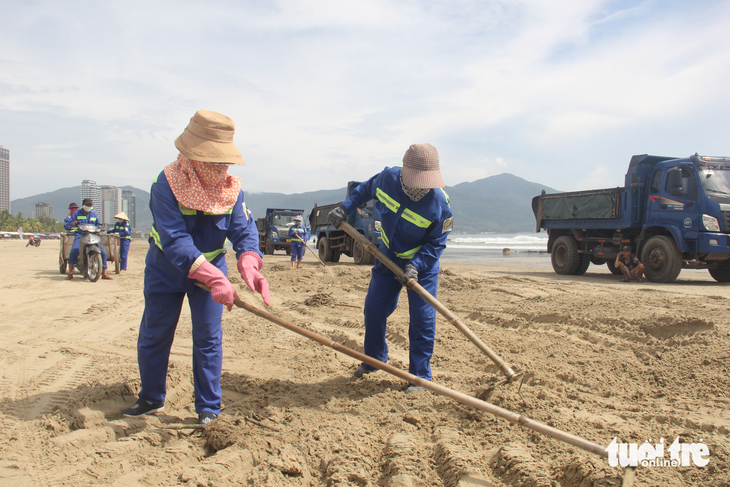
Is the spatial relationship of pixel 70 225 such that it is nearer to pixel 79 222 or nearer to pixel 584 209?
pixel 79 222

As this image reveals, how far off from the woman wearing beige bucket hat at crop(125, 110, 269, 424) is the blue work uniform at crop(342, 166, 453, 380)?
3.95 ft

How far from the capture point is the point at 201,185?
9.03 feet

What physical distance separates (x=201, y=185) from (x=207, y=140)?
0.28 meters

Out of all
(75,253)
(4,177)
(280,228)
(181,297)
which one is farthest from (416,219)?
(4,177)

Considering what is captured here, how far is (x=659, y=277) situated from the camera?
409 inches

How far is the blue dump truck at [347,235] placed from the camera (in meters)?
14.2

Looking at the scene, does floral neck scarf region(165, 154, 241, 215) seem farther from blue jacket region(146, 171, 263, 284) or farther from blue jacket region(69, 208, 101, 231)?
blue jacket region(69, 208, 101, 231)

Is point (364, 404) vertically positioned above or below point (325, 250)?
below

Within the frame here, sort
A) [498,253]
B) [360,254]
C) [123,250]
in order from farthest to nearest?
[498,253], [360,254], [123,250]

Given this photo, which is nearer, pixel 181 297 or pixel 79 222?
pixel 181 297

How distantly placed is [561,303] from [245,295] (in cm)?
553

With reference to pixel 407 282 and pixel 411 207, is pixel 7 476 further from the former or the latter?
pixel 411 207

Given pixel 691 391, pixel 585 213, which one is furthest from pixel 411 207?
pixel 585 213

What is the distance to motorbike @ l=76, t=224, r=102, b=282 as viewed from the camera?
957 centimetres
